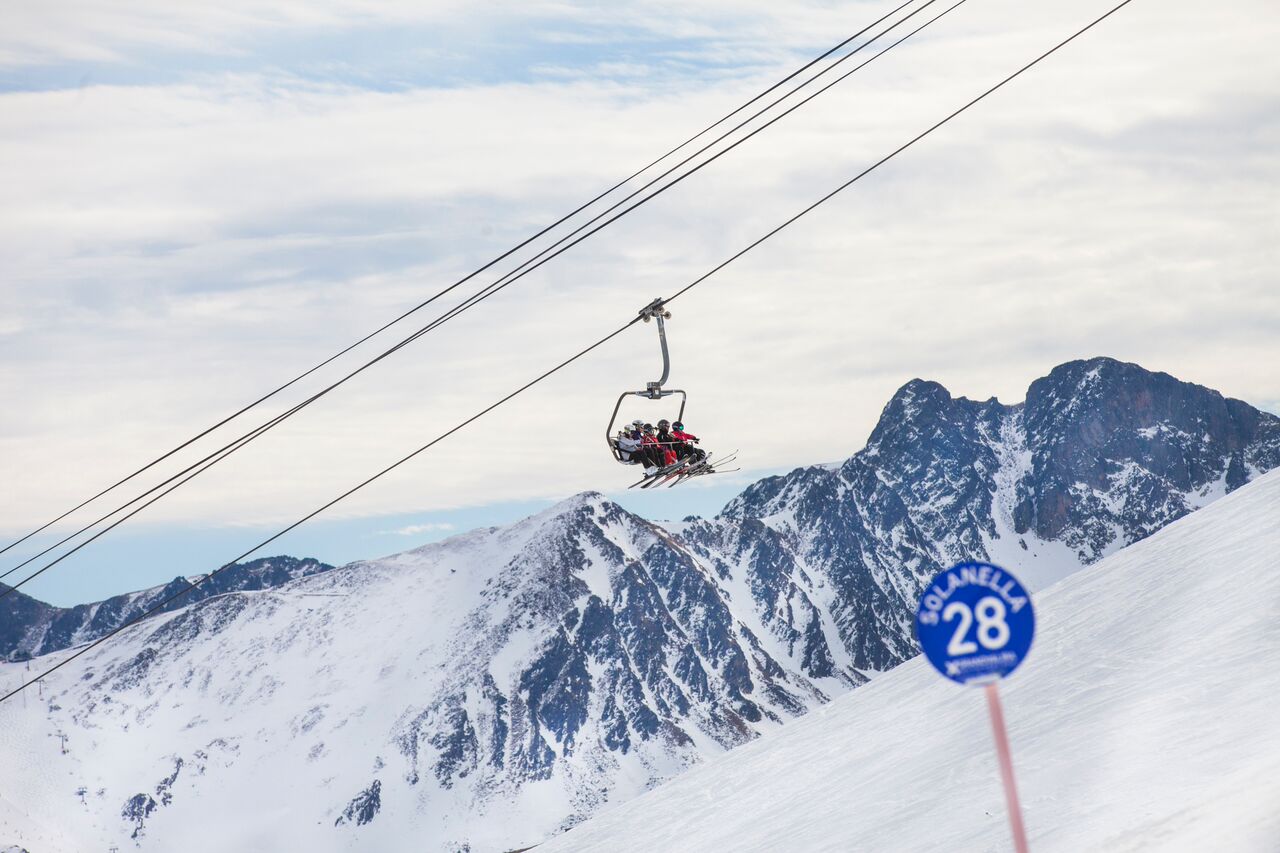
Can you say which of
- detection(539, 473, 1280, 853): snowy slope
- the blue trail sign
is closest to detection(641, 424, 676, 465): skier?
detection(539, 473, 1280, 853): snowy slope

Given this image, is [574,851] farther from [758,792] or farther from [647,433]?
[647,433]

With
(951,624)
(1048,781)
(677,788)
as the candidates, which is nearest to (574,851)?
(677,788)

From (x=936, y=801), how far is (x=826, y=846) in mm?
1892

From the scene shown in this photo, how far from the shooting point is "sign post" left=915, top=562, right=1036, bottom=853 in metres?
12.6

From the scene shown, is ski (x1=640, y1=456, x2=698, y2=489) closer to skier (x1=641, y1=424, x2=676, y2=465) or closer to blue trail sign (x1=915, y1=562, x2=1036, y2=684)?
skier (x1=641, y1=424, x2=676, y2=465)

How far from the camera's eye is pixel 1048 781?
A: 915 inches

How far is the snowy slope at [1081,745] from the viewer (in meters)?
20.2

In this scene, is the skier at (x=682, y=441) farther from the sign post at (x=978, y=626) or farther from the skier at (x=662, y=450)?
the sign post at (x=978, y=626)

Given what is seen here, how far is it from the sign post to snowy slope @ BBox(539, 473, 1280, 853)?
6.33m

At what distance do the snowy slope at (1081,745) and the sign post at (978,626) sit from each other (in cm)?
633

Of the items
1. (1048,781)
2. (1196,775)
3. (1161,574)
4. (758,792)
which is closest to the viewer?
(1196,775)

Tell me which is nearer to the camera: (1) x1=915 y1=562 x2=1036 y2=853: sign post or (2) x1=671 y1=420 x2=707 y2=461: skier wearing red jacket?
(1) x1=915 y1=562 x2=1036 y2=853: sign post

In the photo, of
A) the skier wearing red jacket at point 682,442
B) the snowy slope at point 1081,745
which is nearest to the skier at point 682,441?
the skier wearing red jacket at point 682,442

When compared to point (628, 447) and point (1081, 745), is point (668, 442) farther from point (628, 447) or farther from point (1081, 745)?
point (1081, 745)
